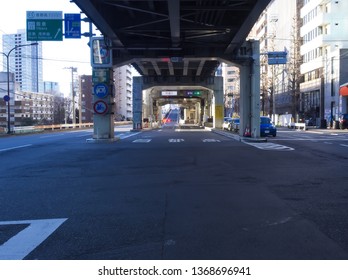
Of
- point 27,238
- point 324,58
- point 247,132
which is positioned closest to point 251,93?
point 247,132

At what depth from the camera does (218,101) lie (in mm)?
56750

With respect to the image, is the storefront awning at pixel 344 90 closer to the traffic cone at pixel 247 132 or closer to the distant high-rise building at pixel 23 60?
the traffic cone at pixel 247 132

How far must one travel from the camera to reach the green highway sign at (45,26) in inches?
1099

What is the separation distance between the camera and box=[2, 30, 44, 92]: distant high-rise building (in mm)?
47647

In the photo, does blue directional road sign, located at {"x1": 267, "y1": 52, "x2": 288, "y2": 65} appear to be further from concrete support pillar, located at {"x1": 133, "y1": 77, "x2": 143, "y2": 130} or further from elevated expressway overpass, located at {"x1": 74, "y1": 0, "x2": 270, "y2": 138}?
concrete support pillar, located at {"x1": 133, "y1": 77, "x2": 143, "y2": 130}

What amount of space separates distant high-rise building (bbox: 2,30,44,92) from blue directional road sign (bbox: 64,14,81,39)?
1314 cm

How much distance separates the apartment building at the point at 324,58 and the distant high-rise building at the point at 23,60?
41106mm

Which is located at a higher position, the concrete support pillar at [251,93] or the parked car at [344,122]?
the concrete support pillar at [251,93]

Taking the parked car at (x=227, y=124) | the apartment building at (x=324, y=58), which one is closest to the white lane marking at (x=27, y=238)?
the parked car at (x=227, y=124)

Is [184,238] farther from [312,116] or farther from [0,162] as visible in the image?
[312,116]

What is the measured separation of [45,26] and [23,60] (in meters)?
37.7

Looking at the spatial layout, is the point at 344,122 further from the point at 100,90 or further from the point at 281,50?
the point at 281,50

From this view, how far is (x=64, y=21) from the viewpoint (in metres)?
27.9

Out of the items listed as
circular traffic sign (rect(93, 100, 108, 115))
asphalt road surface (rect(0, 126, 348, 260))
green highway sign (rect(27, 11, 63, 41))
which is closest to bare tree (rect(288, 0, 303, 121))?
circular traffic sign (rect(93, 100, 108, 115))
